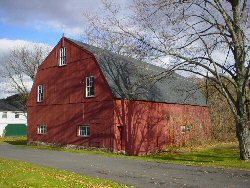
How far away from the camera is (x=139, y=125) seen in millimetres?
27375

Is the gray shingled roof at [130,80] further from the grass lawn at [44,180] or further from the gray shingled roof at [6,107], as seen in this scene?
the gray shingled roof at [6,107]

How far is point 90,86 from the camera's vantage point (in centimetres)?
2805

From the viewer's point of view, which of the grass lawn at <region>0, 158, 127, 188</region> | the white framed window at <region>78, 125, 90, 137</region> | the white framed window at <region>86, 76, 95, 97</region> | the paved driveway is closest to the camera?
the grass lawn at <region>0, 158, 127, 188</region>

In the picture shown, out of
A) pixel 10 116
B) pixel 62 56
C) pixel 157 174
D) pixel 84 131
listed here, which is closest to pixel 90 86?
pixel 84 131

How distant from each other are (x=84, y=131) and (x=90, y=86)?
383cm

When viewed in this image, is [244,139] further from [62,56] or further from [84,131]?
[62,56]

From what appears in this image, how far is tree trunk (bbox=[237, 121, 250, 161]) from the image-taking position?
19895mm

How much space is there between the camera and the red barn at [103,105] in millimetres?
26297

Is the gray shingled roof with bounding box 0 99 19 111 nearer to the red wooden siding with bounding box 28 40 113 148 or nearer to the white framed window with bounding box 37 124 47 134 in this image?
the red wooden siding with bounding box 28 40 113 148

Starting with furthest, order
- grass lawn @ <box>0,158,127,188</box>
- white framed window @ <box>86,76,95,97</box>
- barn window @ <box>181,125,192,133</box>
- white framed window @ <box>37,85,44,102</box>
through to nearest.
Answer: barn window @ <box>181,125,192,133</box> < white framed window @ <box>37,85,44,102</box> < white framed window @ <box>86,76,95,97</box> < grass lawn @ <box>0,158,127,188</box>

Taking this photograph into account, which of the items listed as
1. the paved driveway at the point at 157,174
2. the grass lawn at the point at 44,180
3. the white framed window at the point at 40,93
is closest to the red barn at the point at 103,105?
the white framed window at the point at 40,93

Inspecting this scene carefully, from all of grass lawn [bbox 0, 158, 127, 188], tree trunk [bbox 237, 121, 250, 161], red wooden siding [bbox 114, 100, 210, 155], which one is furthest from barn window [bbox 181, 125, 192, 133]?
grass lawn [bbox 0, 158, 127, 188]

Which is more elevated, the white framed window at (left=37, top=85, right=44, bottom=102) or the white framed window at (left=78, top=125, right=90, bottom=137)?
the white framed window at (left=37, top=85, right=44, bottom=102)

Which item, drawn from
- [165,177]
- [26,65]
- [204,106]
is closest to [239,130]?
Answer: [165,177]
